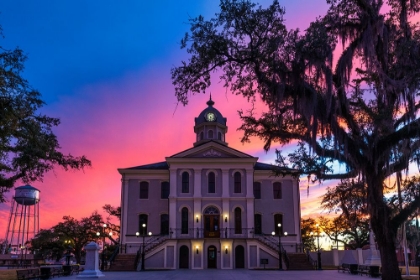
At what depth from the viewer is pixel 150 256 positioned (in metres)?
34.7

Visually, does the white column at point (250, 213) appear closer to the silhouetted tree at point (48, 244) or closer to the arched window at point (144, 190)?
the arched window at point (144, 190)

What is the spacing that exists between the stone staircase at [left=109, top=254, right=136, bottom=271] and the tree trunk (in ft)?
69.6

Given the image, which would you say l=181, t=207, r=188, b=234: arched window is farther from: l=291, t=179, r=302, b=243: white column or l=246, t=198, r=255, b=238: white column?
l=291, t=179, r=302, b=243: white column

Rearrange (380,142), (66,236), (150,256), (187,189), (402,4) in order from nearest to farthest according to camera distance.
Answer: (402,4) < (380,142) < (150,256) < (187,189) < (66,236)

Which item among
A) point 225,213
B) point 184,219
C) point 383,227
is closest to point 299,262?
point 225,213

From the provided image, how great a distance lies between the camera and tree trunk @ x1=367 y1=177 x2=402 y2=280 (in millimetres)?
15195

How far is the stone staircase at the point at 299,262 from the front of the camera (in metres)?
32.7

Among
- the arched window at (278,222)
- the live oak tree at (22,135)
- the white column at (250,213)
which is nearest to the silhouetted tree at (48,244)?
the white column at (250,213)

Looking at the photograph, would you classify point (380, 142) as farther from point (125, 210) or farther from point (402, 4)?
point (125, 210)

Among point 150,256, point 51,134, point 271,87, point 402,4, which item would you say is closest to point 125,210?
point 150,256

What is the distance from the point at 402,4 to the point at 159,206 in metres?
28.5

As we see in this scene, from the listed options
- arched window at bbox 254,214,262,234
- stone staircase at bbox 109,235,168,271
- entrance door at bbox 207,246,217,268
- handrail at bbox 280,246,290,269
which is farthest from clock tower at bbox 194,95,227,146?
handrail at bbox 280,246,290,269

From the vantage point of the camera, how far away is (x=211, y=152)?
3791 cm

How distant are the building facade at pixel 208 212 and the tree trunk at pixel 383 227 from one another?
18941 millimetres
